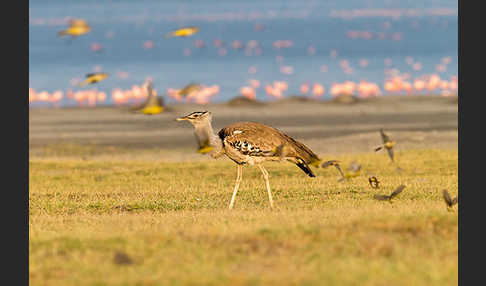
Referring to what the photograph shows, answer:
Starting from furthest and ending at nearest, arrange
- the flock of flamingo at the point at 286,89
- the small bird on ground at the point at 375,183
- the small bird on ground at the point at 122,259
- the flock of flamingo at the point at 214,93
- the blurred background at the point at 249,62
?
the blurred background at the point at 249,62 < the flock of flamingo at the point at 286,89 < the flock of flamingo at the point at 214,93 < the small bird on ground at the point at 375,183 < the small bird on ground at the point at 122,259

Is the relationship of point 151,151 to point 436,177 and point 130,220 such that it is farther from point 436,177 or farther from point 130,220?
point 130,220

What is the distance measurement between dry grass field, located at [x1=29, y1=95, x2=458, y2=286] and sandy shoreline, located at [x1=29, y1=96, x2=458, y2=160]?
0.36 m

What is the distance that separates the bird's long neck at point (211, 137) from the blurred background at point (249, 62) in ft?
108

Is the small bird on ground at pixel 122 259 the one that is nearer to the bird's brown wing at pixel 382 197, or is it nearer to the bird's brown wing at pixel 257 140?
the bird's brown wing at pixel 257 140

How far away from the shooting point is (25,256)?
1247 centimetres

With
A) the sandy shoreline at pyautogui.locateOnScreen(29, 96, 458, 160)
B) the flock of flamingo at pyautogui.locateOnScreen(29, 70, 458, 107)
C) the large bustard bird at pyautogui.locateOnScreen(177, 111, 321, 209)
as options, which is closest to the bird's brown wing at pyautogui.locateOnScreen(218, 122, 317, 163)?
the large bustard bird at pyautogui.locateOnScreen(177, 111, 321, 209)

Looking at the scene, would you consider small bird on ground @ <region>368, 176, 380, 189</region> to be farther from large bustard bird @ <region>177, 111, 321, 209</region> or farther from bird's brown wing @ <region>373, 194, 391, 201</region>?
Answer: large bustard bird @ <region>177, 111, 321, 209</region>

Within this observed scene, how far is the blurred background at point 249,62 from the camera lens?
6041 centimetres

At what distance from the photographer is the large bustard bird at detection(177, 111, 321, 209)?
16.4 metres

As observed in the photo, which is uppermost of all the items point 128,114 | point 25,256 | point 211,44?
point 211,44

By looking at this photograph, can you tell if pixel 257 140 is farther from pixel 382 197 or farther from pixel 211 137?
pixel 382 197

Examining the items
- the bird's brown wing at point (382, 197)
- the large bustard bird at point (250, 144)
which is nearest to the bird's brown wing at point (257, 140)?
the large bustard bird at point (250, 144)

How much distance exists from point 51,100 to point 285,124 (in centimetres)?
2064

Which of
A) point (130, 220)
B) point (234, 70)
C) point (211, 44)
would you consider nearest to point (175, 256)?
point (130, 220)
